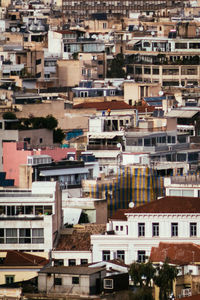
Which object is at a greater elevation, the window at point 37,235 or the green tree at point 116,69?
the window at point 37,235

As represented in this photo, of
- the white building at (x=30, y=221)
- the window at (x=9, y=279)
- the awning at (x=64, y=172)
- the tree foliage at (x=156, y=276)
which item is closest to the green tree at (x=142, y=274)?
the tree foliage at (x=156, y=276)

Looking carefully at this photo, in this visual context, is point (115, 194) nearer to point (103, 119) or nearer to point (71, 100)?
→ point (103, 119)

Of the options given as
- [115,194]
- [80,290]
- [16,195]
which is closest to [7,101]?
[115,194]

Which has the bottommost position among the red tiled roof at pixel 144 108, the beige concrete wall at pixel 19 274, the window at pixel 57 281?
the red tiled roof at pixel 144 108

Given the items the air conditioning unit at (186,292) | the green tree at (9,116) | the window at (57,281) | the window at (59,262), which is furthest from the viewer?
the green tree at (9,116)

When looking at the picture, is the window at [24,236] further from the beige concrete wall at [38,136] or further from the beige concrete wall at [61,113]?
the beige concrete wall at [61,113]

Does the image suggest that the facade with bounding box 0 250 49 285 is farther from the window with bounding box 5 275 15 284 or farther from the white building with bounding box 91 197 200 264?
the white building with bounding box 91 197 200 264
